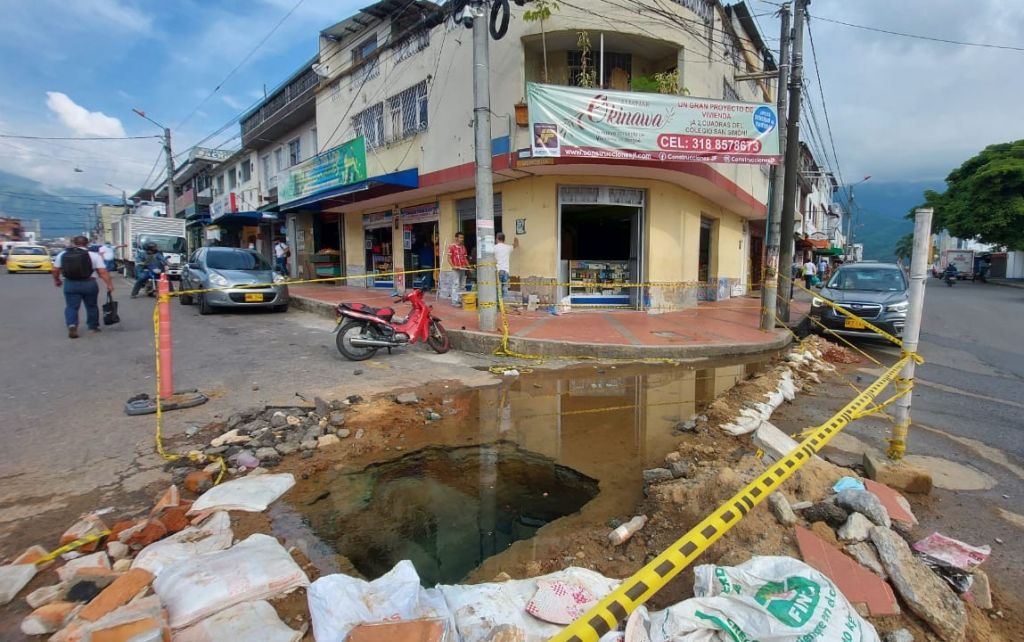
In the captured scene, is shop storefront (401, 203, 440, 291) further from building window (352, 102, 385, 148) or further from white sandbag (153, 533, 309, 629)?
white sandbag (153, 533, 309, 629)

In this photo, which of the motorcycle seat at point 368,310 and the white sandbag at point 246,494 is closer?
the white sandbag at point 246,494

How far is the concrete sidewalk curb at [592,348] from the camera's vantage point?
8070 mm

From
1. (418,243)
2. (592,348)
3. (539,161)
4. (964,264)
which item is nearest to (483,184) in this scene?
(539,161)

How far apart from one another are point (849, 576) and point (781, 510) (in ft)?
1.54

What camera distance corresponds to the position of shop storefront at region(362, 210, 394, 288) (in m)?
17.1

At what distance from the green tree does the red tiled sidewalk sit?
3235 centimetres

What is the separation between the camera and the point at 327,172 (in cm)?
1503

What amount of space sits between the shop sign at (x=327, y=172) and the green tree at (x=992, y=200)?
4111cm

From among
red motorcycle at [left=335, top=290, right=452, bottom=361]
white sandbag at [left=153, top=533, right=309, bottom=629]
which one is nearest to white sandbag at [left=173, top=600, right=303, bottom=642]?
white sandbag at [left=153, top=533, right=309, bottom=629]

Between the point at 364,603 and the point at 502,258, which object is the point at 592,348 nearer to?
the point at 502,258

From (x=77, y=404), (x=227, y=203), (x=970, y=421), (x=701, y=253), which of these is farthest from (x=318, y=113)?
(x=970, y=421)

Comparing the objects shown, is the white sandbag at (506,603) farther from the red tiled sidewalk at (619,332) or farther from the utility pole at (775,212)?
the utility pole at (775,212)

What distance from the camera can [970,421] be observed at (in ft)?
17.4

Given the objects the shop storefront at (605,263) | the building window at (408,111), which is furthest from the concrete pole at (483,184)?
the building window at (408,111)
